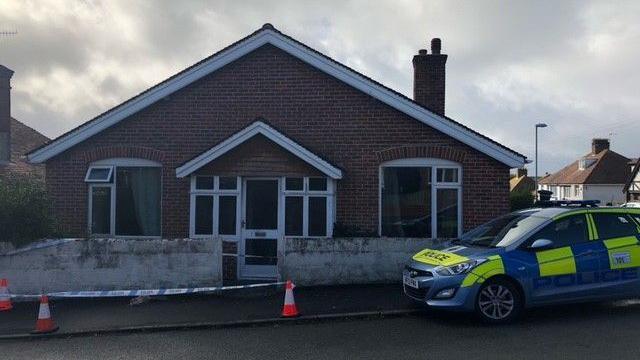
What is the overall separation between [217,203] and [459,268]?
6065 mm

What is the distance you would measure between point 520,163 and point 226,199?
626cm

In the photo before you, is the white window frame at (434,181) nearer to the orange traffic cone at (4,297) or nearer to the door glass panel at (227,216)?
the door glass panel at (227,216)

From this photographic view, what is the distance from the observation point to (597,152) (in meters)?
60.3

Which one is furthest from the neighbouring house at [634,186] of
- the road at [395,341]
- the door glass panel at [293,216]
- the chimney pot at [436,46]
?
the road at [395,341]

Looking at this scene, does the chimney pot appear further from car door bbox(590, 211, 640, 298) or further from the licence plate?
the licence plate

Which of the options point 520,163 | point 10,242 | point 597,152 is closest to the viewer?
point 10,242

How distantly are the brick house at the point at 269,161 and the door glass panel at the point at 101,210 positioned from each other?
27 mm

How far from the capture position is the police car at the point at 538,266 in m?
7.18

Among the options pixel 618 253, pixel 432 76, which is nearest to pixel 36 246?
pixel 618 253

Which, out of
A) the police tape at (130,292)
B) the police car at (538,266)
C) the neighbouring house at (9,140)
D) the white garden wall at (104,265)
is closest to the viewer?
the police car at (538,266)

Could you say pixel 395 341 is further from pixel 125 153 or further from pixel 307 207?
pixel 125 153

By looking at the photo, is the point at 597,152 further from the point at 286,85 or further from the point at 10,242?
the point at 10,242

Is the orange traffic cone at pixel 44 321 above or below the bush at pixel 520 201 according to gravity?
below

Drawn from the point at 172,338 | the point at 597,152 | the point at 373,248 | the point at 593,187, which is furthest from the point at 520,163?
the point at 597,152
